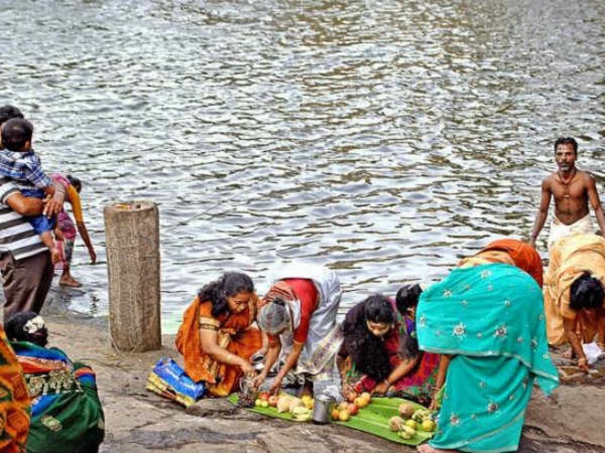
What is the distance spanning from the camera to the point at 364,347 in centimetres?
699

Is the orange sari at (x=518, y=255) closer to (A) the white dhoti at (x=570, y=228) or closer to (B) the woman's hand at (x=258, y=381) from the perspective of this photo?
(B) the woman's hand at (x=258, y=381)

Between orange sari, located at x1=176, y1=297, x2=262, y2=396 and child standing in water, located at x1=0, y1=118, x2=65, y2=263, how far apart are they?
1366 millimetres

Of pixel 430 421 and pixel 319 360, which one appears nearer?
pixel 430 421

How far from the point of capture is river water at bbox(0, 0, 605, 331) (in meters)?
11.4

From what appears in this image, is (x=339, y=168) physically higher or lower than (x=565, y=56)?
lower

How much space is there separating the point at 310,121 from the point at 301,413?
9.55 metres

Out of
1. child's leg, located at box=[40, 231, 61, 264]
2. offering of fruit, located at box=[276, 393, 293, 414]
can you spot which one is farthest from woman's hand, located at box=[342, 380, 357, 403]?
child's leg, located at box=[40, 231, 61, 264]

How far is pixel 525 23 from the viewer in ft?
75.9

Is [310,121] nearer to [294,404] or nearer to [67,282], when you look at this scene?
[67,282]

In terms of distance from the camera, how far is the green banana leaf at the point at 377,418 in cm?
645

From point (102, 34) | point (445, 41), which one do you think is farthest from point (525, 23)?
point (102, 34)

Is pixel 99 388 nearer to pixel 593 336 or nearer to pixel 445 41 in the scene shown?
pixel 593 336

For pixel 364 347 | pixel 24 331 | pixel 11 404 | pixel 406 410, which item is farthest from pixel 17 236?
pixel 11 404

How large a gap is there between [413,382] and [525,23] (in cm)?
1740
